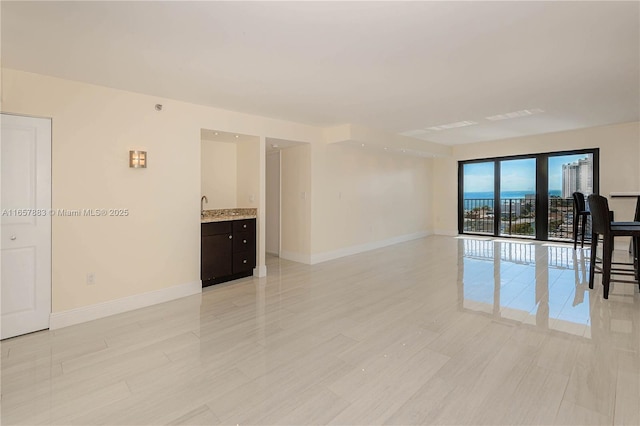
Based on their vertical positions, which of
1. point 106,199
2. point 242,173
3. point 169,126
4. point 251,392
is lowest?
point 251,392

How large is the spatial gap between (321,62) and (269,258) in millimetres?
4254

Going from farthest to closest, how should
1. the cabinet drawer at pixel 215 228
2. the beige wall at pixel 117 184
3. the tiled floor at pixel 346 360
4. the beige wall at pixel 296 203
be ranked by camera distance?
the beige wall at pixel 296 203 → the cabinet drawer at pixel 215 228 → the beige wall at pixel 117 184 → the tiled floor at pixel 346 360

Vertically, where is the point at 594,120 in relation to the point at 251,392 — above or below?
above

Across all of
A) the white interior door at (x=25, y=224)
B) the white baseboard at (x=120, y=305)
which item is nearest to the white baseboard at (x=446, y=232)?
the white baseboard at (x=120, y=305)

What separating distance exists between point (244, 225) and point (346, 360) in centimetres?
288

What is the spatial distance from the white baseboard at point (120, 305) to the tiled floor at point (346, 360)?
0.45 feet

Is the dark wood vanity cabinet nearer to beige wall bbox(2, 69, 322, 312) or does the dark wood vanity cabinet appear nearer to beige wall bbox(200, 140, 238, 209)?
beige wall bbox(2, 69, 322, 312)

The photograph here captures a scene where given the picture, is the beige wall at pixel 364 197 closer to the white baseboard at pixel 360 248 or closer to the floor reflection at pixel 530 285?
the white baseboard at pixel 360 248

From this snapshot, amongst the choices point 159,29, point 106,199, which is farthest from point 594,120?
point 106,199

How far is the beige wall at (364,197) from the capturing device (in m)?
5.96

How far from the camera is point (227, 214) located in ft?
15.5

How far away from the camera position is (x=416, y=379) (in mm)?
2117

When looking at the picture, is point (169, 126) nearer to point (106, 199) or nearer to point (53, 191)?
point (106, 199)

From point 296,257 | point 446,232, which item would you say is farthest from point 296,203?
point 446,232
